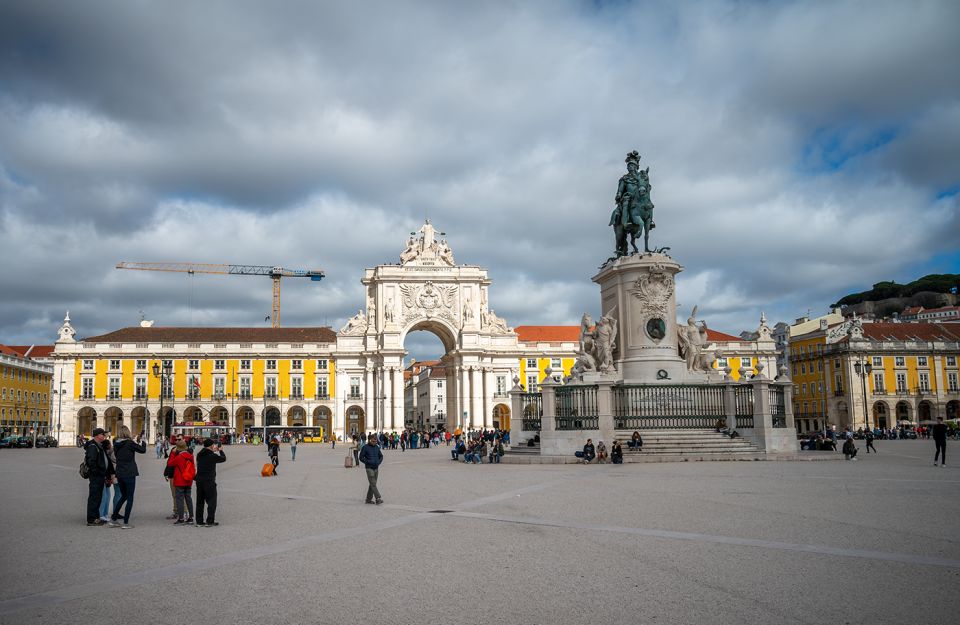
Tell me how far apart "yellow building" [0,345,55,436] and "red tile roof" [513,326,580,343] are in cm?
5354

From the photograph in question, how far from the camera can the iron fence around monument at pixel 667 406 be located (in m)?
23.3

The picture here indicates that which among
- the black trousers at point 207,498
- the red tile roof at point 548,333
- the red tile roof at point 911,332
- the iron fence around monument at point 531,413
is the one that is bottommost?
the black trousers at point 207,498

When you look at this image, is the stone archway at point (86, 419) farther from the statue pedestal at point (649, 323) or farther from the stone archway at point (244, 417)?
the statue pedestal at point (649, 323)

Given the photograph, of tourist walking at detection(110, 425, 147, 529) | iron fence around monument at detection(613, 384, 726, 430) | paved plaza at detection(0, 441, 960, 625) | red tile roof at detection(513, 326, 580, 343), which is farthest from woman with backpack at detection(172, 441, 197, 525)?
red tile roof at detection(513, 326, 580, 343)

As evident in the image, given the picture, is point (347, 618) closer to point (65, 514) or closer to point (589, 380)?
point (65, 514)

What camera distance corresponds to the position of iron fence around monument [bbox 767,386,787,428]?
2412 cm

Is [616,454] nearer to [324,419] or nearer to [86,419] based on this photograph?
[324,419]

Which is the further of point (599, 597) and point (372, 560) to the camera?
point (372, 560)

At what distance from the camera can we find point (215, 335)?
279ft

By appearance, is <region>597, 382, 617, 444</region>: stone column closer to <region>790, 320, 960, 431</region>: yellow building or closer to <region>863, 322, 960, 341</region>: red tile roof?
<region>790, 320, 960, 431</region>: yellow building

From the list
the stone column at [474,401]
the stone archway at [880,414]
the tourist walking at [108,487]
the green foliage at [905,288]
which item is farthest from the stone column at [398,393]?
the green foliage at [905,288]

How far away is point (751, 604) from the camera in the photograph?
6.26m

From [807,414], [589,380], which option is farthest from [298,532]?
[807,414]

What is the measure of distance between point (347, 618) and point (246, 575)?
2.07 meters
